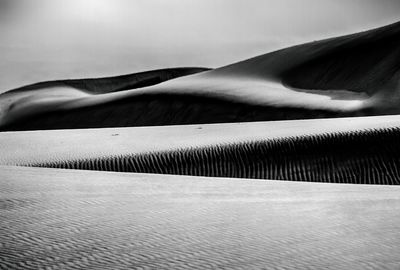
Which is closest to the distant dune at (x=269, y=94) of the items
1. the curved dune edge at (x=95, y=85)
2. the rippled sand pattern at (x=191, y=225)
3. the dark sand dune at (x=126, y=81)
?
the curved dune edge at (x=95, y=85)

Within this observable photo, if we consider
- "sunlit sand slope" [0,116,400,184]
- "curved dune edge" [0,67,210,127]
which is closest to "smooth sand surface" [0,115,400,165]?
"sunlit sand slope" [0,116,400,184]

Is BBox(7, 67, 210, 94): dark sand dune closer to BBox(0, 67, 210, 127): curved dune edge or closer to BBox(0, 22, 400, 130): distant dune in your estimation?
BBox(0, 67, 210, 127): curved dune edge

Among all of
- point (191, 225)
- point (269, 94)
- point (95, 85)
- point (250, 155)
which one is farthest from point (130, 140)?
point (95, 85)

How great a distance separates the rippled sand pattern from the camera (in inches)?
35.7

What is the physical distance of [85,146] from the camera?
313 centimetres

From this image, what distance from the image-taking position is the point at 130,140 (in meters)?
3.40

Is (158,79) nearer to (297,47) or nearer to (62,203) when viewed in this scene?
(297,47)

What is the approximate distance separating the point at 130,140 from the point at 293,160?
1014 mm

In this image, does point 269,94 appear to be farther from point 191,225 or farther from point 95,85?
point 95,85

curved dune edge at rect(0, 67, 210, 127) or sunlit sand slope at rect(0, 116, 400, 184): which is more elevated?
curved dune edge at rect(0, 67, 210, 127)

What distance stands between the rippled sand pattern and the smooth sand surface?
1.09m

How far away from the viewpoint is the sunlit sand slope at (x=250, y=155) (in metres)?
2.81

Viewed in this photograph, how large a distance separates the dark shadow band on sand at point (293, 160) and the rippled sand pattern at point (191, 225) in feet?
3.54

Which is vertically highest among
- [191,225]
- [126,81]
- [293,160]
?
[126,81]
